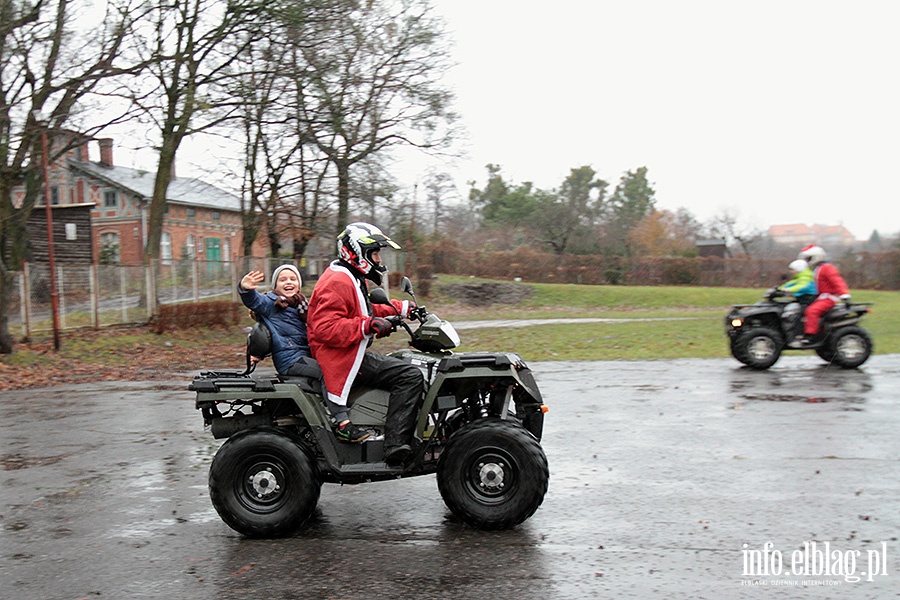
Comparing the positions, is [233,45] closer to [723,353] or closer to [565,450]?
[723,353]

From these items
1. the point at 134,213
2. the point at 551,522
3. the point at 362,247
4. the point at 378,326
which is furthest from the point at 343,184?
the point at 134,213

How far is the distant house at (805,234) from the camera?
200 feet

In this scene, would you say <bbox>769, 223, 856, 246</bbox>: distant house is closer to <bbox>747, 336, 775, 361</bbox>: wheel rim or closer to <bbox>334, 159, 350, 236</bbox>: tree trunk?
<bbox>334, 159, 350, 236</bbox>: tree trunk

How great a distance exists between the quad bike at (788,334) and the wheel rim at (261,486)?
10369 mm

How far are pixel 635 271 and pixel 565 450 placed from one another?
47.7m

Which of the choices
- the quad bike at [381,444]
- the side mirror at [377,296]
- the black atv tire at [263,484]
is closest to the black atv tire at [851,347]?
the quad bike at [381,444]

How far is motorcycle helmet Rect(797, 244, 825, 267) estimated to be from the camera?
1415cm

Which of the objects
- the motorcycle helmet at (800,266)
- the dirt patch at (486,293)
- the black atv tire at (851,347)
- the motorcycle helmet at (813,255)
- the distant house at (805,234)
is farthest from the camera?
the distant house at (805,234)

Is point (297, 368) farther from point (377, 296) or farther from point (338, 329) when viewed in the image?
point (377, 296)

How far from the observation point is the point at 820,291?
1423 centimetres

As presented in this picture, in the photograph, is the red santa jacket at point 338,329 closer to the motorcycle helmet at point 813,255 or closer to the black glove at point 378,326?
the black glove at point 378,326

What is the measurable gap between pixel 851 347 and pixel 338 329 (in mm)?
10997

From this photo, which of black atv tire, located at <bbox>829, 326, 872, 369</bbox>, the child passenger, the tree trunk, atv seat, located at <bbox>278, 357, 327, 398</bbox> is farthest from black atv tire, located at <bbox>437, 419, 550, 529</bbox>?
the tree trunk

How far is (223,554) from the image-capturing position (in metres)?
5.53
